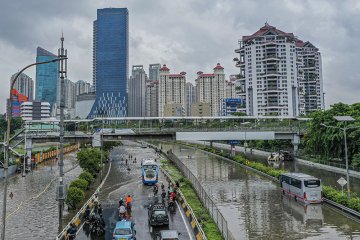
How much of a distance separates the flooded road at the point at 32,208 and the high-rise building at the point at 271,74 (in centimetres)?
11497

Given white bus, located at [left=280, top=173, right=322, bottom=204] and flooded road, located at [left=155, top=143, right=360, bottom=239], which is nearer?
flooded road, located at [left=155, top=143, right=360, bottom=239]

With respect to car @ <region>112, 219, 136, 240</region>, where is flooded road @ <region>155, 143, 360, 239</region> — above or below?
below

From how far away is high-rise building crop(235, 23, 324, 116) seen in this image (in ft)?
488

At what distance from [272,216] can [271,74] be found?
423 ft

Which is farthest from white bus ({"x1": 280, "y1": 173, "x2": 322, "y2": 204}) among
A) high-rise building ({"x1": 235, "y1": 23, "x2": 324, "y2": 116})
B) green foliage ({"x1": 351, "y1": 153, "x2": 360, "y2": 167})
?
high-rise building ({"x1": 235, "y1": 23, "x2": 324, "y2": 116})

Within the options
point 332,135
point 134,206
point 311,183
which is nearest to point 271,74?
point 332,135

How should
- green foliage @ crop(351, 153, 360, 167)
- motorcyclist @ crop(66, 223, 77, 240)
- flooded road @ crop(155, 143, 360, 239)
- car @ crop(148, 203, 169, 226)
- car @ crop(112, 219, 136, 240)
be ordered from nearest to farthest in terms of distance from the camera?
car @ crop(112, 219, 136, 240) → motorcyclist @ crop(66, 223, 77, 240) → flooded road @ crop(155, 143, 360, 239) → car @ crop(148, 203, 169, 226) → green foliage @ crop(351, 153, 360, 167)

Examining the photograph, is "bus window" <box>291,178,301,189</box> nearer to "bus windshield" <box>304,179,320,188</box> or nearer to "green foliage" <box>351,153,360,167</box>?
"bus windshield" <box>304,179,320,188</box>

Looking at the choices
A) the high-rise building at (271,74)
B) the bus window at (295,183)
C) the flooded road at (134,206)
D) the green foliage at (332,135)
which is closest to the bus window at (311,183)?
the bus window at (295,183)

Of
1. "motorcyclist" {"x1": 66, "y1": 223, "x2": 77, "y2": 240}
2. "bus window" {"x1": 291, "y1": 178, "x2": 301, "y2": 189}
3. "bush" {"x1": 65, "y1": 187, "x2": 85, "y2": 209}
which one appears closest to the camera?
"motorcyclist" {"x1": 66, "y1": 223, "x2": 77, "y2": 240}

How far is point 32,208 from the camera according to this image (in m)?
29.8

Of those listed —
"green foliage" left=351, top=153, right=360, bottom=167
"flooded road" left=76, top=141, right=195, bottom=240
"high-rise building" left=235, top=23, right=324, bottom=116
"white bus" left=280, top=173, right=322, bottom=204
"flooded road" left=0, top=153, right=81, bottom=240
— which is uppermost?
"high-rise building" left=235, top=23, right=324, bottom=116

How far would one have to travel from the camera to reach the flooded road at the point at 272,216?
2130 cm

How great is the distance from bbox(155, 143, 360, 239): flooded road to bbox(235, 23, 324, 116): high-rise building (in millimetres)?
115093
